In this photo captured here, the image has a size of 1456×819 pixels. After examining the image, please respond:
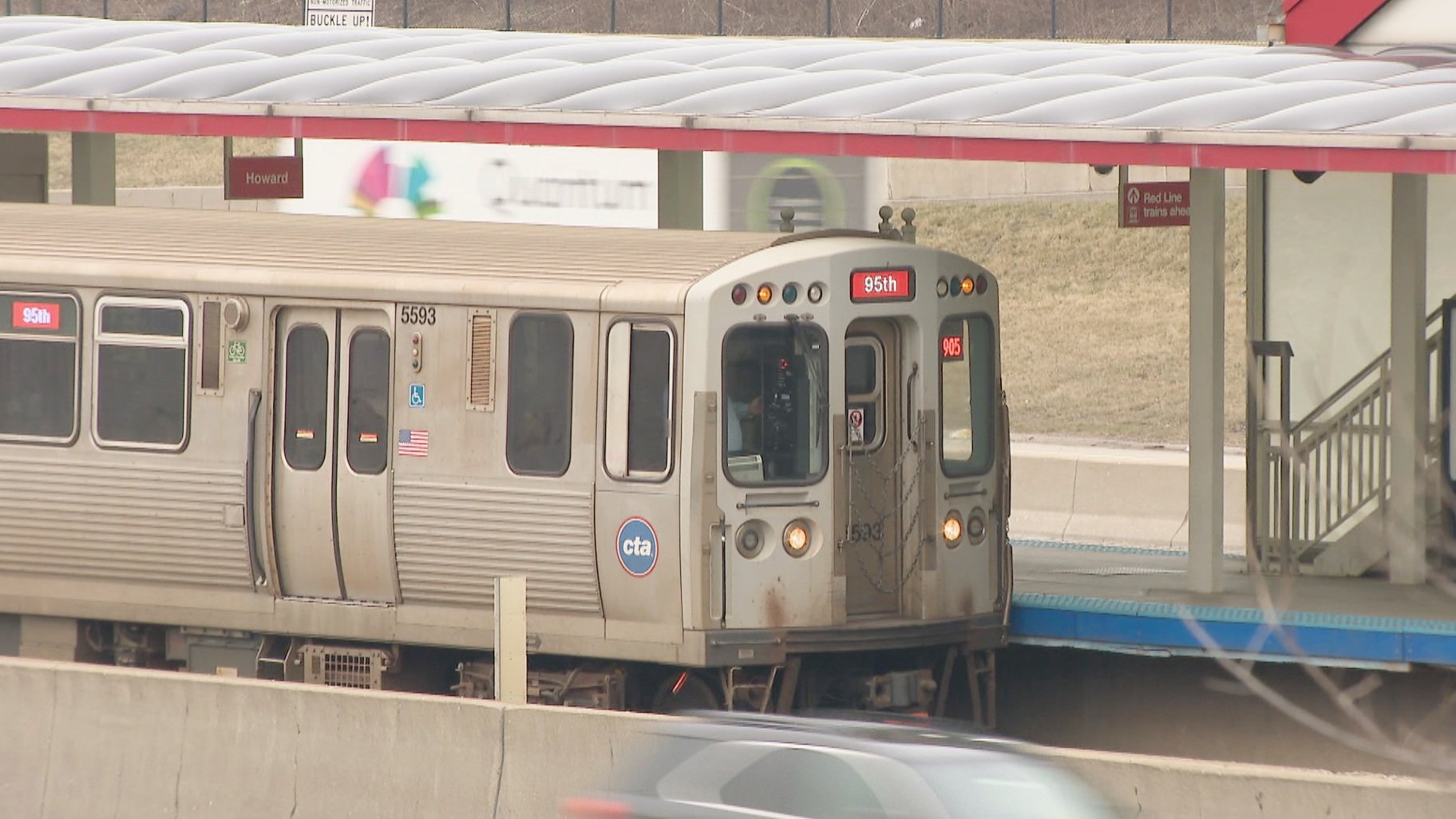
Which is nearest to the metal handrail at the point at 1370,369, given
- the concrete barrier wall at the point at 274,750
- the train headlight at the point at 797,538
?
the train headlight at the point at 797,538

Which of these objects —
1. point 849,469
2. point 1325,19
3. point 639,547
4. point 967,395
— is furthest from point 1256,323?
point 639,547

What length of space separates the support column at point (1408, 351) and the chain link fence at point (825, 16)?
2747cm

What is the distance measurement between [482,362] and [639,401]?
1.01 m

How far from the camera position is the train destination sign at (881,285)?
12781 mm

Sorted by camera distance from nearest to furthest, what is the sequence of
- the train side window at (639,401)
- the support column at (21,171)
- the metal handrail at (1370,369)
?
1. the train side window at (639,401)
2. the metal handrail at (1370,369)
3. the support column at (21,171)

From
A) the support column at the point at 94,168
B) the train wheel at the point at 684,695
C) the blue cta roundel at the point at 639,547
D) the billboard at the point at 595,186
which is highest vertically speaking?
the billboard at the point at 595,186

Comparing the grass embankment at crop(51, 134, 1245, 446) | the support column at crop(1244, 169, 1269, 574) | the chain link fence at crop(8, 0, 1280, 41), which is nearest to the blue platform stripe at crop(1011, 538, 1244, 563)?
the support column at crop(1244, 169, 1269, 574)

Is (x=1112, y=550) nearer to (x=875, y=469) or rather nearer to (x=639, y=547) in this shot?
(x=875, y=469)

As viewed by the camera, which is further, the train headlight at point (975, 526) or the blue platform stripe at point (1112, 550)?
the blue platform stripe at point (1112, 550)

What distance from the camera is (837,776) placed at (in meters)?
7.47

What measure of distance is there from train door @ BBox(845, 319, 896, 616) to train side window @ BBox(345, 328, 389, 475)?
2642 millimetres

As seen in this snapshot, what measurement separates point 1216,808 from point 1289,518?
6.85 metres

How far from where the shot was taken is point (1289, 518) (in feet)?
51.2

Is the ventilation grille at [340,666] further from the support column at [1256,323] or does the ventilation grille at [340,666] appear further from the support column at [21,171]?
the support column at [21,171]
